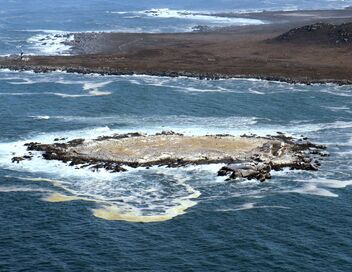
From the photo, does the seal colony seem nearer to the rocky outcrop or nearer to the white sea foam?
the rocky outcrop

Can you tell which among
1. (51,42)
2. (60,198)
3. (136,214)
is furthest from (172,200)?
(51,42)

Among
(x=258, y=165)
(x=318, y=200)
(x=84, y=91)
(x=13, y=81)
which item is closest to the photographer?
(x=318, y=200)

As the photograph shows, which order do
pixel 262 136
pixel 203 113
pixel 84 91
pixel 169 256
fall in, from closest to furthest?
pixel 169 256 < pixel 262 136 < pixel 203 113 < pixel 84 91

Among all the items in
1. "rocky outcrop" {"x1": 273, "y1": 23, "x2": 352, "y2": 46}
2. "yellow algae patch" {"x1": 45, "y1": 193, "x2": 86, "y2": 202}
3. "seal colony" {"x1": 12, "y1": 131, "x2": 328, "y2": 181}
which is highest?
"rocky outcrop" {"x1": 273, "y1": 23, "x2": 352, "y2": 46}

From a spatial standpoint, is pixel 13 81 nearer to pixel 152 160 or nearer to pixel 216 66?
pixel 216 66

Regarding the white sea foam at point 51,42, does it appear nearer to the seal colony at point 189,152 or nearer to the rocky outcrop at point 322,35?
the rocky outcrop at point 322,35

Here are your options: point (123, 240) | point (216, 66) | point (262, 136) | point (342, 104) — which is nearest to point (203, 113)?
point (262, 136)

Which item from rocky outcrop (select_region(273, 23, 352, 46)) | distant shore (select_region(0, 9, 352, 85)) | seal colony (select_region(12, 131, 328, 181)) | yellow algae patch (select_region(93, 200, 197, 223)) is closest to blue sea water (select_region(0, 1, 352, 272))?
yellow algae patch (select_region(93, 200, 197, 223))
